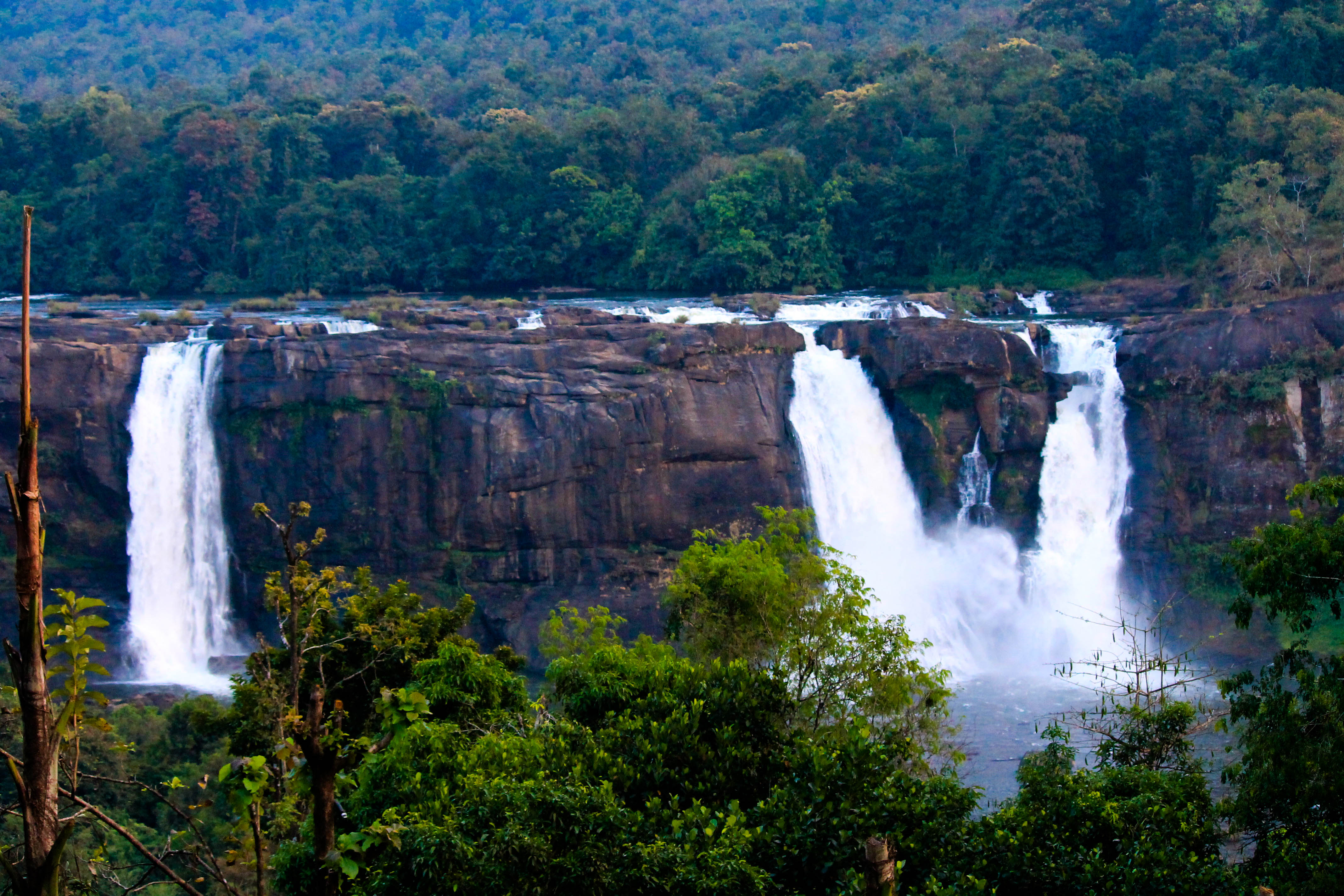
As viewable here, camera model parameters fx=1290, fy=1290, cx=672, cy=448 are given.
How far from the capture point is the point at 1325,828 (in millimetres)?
9031

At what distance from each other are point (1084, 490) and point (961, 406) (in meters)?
3.58

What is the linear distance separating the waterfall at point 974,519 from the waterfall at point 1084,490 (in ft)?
0.09

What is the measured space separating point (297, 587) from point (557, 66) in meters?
63.7

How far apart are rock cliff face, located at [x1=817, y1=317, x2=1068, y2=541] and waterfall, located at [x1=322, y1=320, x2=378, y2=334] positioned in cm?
1272

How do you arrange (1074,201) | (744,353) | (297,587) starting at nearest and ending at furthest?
(297,587)
(744,353)
(1074,201)

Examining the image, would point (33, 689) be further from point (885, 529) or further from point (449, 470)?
point (885, 529)

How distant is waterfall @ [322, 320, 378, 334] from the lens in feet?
104

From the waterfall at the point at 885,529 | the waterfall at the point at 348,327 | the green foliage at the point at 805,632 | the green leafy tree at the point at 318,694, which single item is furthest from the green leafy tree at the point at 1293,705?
the waterfall at the point at 348,327

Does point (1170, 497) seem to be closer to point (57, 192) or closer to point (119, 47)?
point (57, 192)

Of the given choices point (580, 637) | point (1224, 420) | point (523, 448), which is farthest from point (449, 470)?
point (1224, 420)

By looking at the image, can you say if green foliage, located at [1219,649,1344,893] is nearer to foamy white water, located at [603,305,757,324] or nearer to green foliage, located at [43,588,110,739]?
green foliage, located at [43,588,110,739]

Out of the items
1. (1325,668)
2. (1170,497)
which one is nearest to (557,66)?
(1170,497)

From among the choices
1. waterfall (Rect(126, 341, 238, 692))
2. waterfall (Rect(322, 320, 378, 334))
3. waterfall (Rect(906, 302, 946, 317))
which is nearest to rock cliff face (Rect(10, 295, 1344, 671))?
waterfall (Rect(126, 341, 238, 692))

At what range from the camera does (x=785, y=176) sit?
4584 centimetres
